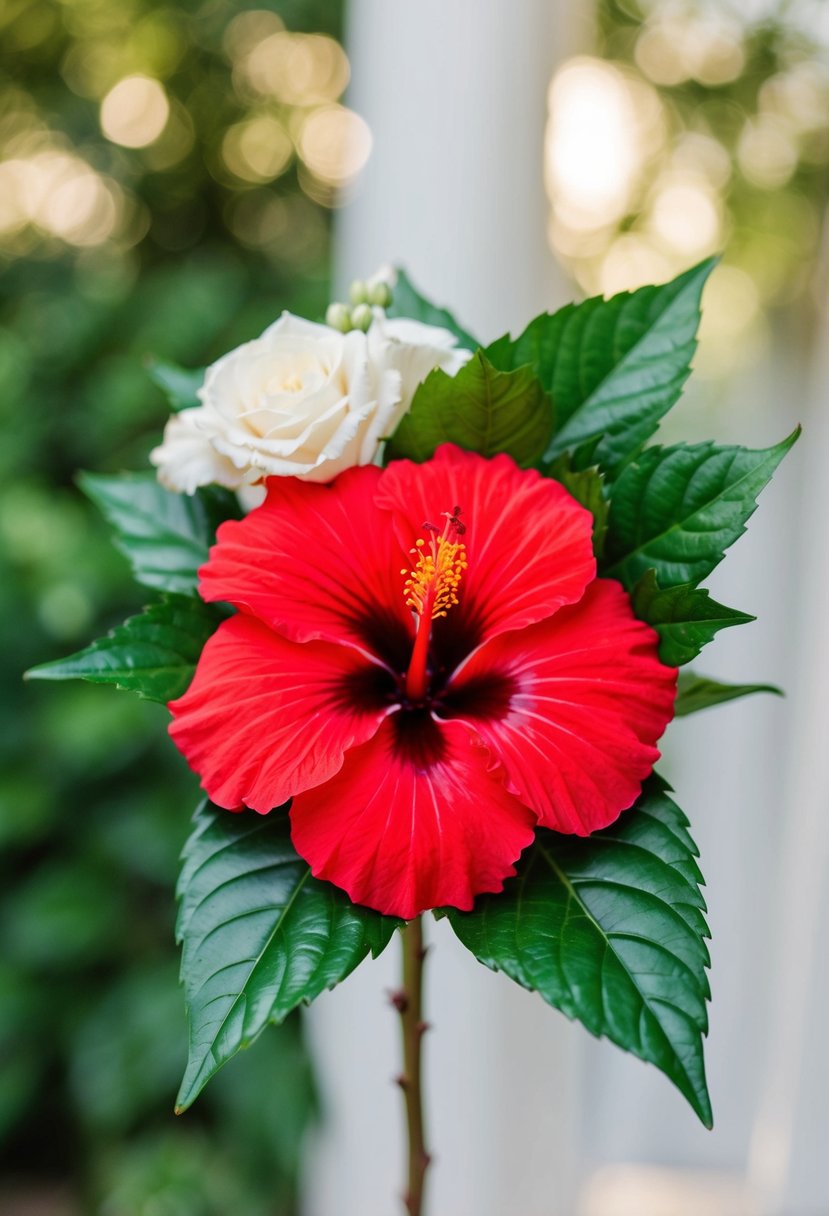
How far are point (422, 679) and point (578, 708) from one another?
0.25 feet

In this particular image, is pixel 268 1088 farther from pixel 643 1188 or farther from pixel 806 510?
pixel 806 510

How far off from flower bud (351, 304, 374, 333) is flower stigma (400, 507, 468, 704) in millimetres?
118

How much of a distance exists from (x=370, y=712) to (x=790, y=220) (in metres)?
1.69

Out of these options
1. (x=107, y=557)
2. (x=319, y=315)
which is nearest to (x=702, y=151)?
(x=319, y=315)

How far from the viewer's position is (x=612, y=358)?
528mm

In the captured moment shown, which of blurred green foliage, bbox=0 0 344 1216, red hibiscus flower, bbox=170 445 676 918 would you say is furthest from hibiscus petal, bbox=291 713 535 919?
blurred green foliage, bbox=0 0 344 1216

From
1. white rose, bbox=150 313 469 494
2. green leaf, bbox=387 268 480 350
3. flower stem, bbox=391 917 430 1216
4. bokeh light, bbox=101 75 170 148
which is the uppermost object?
bokeh light, bbox=101 75 170 148

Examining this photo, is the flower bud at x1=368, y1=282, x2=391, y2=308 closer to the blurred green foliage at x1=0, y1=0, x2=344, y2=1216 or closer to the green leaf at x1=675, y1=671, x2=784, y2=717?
the green leaf at x1=675, y1=671, x2=784, y2=717

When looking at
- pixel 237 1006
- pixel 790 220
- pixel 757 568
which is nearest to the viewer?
pixel 237 1006

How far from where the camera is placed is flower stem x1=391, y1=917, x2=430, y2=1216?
0.49 m

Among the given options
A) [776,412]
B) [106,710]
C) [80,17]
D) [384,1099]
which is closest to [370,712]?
[384,1099]

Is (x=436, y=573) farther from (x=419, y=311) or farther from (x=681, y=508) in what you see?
(x=419, y=311)

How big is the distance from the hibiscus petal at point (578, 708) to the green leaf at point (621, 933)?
0.07ft

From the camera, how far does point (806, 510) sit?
5.97 ft
